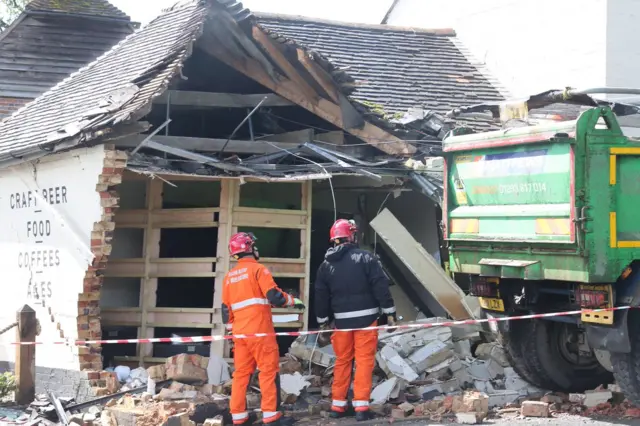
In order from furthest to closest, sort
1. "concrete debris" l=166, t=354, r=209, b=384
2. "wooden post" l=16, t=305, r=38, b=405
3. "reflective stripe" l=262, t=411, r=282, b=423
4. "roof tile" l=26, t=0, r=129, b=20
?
1. "roof tile" l=26, t=0, r=129, b=20
2. "wooden post" l=16, t=305, r=38, b=405
3. "concrete debris" l=166, t=354, r=209, b=384
4. "reflective stripe" l=262, t=411, r=282, b=423

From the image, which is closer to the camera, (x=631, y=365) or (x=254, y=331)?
(x=631, y=365)

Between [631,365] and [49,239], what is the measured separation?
21.5 feet

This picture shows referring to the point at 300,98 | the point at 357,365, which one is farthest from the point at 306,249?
the point at 357,365

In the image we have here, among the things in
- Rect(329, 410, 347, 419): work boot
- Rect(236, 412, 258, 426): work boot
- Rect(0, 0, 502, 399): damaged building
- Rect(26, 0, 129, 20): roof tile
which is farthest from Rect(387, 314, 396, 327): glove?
Rect(26, 0, 129, 20): roof tile

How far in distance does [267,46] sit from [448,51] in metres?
8.12

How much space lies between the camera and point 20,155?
11.0 metres

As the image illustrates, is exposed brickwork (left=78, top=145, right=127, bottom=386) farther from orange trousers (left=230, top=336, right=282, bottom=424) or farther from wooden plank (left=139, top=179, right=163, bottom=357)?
orange trousers (left=230, top=336, right=282, bottom=424)

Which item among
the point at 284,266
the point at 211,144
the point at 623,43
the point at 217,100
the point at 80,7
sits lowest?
the point at 284,266

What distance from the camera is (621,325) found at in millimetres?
7703

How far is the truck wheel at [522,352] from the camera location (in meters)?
9.33

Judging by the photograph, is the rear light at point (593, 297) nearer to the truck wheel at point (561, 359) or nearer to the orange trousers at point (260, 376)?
A: the truck wheel at point (561, 359)

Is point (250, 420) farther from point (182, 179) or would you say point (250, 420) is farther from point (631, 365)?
point (182, 179)

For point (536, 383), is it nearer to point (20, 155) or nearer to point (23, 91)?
point (20, 155)

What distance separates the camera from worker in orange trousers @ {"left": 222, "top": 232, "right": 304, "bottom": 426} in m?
8.51
